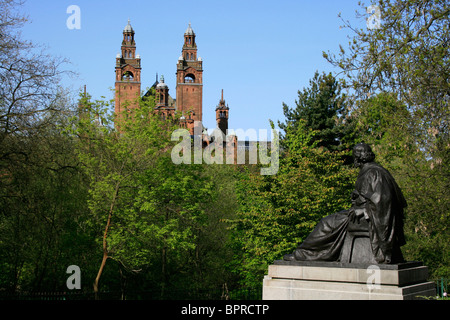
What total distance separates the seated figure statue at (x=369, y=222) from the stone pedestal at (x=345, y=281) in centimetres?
25

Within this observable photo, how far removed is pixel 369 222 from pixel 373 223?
14cm

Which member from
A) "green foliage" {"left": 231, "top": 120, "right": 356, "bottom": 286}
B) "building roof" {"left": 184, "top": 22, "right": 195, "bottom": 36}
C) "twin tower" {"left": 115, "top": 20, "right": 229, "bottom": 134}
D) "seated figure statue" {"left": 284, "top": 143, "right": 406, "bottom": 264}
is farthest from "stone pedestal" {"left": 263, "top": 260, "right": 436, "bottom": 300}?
"building roof" {"left": 184, "top": 22, "right": 195, "bottom": 36}

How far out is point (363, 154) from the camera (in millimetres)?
9266

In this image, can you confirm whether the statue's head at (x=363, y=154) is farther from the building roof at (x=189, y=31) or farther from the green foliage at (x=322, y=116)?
the building roof at (x=189, y=31)

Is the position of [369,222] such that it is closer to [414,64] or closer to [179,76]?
[414,64]

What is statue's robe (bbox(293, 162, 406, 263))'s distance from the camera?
8.36 meters

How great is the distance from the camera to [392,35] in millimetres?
13531

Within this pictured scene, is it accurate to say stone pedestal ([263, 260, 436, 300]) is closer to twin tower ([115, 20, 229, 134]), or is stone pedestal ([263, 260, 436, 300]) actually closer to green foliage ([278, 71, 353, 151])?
green foliage ([278, 71, 353, 151])

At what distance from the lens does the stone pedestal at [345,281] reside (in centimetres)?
795

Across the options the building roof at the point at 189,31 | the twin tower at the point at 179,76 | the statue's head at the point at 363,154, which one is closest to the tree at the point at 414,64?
the statue's head at the point at 363,154

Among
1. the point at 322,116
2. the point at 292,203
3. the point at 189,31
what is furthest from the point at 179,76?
the point at 292,203

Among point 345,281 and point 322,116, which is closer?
point 345,281

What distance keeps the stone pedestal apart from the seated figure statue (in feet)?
0.81

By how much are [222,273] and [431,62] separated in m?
19.8
